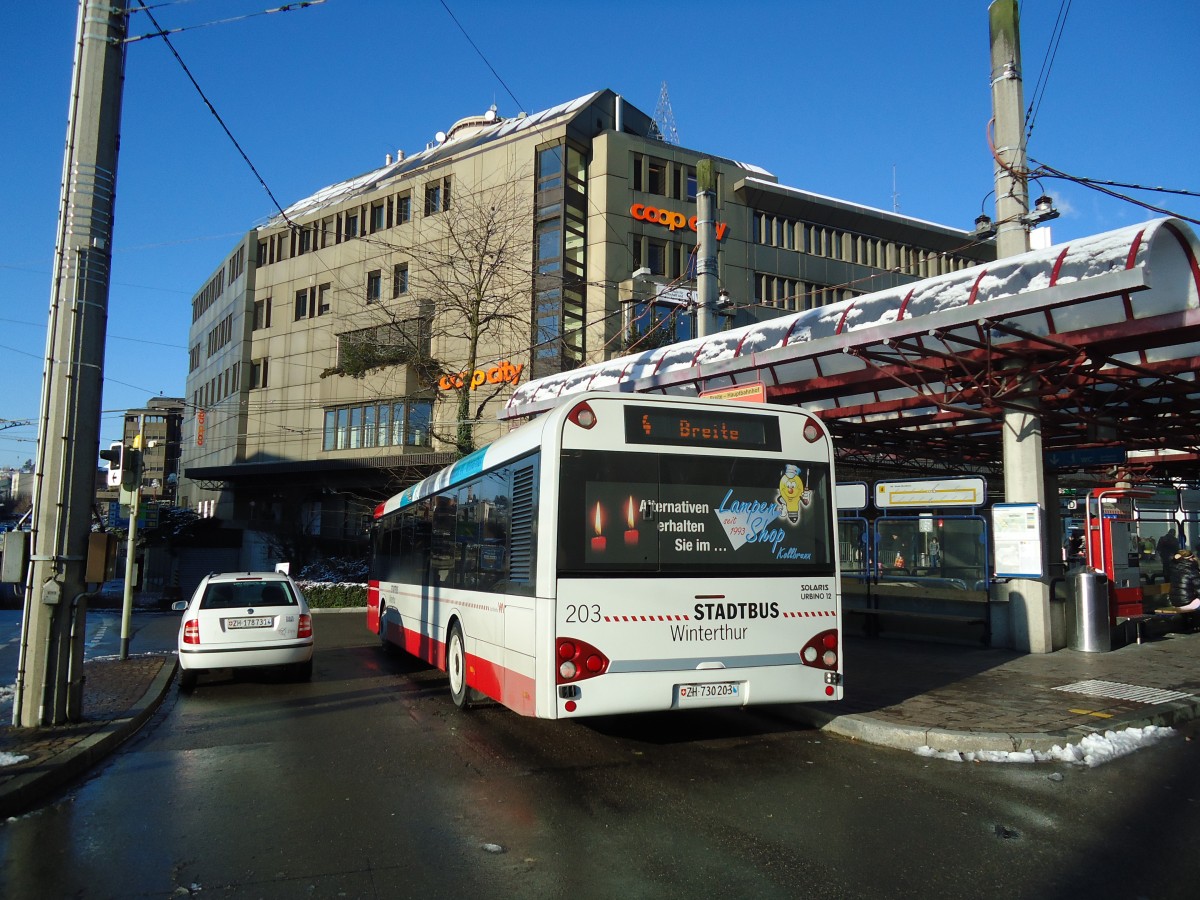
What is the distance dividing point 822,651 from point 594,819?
3.02 m

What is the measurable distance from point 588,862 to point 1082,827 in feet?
10.3

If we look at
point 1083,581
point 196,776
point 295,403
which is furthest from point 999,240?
point 295,403

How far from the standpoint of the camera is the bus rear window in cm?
712

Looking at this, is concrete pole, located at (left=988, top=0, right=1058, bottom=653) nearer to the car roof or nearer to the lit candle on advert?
the lit candle on advert

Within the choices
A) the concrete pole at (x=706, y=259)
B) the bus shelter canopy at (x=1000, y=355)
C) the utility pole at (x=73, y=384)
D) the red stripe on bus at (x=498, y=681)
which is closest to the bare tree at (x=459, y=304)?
the bus shelter canopy at (x=1000, y=355)

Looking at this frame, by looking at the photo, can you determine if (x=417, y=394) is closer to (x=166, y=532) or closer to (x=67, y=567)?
(x=166, y=532)

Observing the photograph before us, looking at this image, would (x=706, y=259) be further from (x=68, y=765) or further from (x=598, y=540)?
(x=68, y=765)

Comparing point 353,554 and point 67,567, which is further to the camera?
point 353,554

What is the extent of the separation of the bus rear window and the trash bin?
6823 millimetres

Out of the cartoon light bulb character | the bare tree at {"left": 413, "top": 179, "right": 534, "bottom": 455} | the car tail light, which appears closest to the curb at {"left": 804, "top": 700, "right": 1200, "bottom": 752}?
the cartoon light bulb character

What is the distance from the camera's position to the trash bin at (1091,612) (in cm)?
1248

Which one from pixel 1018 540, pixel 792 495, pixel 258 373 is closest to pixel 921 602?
pixel 1018 540

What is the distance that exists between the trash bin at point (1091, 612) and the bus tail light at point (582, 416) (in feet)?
29.9

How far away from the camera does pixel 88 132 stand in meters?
8.33
